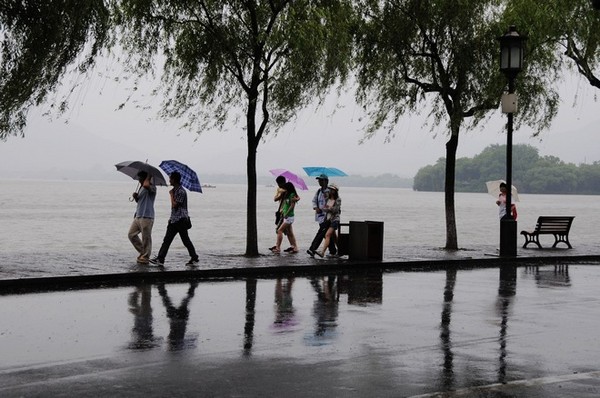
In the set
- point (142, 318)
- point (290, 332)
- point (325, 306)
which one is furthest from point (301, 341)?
point (325, 306)

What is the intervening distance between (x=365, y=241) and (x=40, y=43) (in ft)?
A: 24.9

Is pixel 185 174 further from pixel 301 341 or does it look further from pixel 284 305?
pixel 301 341

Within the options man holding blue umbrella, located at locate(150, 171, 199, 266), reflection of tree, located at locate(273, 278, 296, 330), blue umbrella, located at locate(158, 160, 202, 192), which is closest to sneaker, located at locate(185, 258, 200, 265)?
man holding blue umbrella, located at locate(150, 171, 199, 266)

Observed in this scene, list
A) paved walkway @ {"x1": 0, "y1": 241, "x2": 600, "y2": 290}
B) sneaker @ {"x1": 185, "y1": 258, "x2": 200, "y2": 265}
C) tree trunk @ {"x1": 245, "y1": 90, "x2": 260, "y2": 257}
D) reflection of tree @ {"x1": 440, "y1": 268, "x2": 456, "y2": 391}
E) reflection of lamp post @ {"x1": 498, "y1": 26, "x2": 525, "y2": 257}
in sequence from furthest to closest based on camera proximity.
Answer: reflection of lamp post @ {"x1": 498, "y1": 26, "x2": 525, "y2": 257}, tree trunk @ {"x1": 245, "y1": 90, "x2": 260, "y2": 257}, sneaker @ {"x1": 185, "y1": 258, "x2": 200, "y2": 265}, paved walkway @ {"x1": 0, "y1": 241, "x2": 600, "y2": 290}, reflection of tree @ {"x1": 440, "y1": 268, "x2": 456, "y2": 391}

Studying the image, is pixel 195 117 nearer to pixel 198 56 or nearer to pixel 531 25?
pixel 198 56

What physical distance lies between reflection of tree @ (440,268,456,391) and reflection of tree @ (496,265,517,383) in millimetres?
429

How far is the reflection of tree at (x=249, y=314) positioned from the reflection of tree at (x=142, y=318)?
92cm

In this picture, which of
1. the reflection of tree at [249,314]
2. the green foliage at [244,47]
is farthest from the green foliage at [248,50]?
the reflection of tree at [249,314]

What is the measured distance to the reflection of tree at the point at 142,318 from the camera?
9.87 metres

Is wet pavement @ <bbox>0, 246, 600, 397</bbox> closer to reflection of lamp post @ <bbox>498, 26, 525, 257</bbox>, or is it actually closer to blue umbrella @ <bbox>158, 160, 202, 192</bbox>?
blue umbrella @ <bbox>158, 160, 202, 192</bbox>

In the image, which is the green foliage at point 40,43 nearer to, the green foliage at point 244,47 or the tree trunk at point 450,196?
the green foliage at point 244,47

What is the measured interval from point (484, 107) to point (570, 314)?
13466 mm

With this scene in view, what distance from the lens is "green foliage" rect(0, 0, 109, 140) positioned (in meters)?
17.3

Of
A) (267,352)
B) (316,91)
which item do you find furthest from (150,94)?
(267,352)
